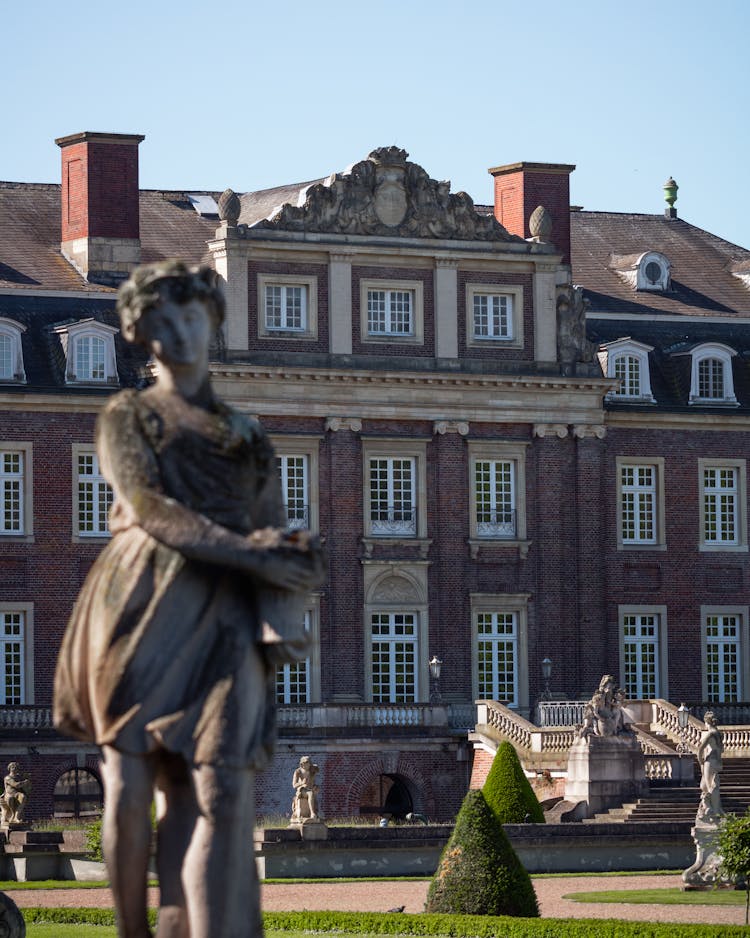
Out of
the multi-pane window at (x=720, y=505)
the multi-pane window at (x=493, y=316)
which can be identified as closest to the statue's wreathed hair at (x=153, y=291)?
the multi-pane window at (x=493, y=316)

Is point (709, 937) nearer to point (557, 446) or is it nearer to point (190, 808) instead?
point (190, 808)

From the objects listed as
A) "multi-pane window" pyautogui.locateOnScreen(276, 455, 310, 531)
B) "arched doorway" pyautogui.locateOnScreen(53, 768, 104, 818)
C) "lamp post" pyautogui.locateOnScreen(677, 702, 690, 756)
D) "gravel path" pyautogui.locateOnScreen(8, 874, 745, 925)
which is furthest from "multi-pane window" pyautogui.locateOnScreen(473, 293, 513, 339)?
"gravel path" pyautogui.locateOnScreen(8, 874, 745, 925)

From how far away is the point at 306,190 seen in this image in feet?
158

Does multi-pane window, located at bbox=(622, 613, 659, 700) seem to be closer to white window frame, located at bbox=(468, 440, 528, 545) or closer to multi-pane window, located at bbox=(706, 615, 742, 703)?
multi-pane window, located at bbox=(706, 615, 742, 703)

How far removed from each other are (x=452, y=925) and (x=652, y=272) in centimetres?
3431

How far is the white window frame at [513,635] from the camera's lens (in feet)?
163

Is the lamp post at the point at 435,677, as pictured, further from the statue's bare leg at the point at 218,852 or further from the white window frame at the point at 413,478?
the statue's bare leg at the point at 218,852

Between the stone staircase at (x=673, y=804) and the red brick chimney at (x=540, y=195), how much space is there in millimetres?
14186

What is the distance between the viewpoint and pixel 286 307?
158 feet

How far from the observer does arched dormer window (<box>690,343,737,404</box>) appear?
172 ft

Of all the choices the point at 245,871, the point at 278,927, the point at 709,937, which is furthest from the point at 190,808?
the point at 278,927

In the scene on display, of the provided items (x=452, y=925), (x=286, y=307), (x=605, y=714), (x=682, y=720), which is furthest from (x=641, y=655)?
(x=452, y=925)

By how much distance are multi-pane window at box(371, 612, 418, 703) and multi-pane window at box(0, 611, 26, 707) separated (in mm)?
7045

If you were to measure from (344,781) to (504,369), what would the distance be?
367 inches
